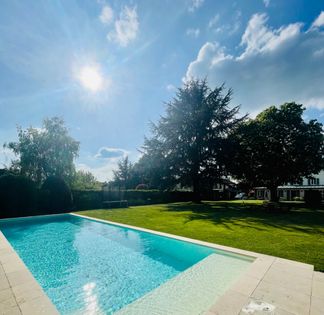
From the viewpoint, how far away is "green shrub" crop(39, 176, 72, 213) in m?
19.8

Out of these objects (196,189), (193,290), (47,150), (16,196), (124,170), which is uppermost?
(47,150)

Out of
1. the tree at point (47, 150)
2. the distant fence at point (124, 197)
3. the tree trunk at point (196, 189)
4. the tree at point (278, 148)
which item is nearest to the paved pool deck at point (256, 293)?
the distant fence at point (124, 197)

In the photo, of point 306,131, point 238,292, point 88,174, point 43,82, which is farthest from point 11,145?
point 306,131

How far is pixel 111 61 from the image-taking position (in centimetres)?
1234

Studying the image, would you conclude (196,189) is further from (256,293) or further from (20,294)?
(20,294)

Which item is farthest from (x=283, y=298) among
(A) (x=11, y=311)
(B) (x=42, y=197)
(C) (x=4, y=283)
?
(B) (x=42, y=197)

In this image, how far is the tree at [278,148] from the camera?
25.7m

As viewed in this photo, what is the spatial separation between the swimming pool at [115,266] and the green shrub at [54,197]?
9655 mm

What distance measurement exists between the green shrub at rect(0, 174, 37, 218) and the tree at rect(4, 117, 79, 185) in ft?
33.1

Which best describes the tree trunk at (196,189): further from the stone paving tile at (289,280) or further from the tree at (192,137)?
the stone paving tile at (289,280)

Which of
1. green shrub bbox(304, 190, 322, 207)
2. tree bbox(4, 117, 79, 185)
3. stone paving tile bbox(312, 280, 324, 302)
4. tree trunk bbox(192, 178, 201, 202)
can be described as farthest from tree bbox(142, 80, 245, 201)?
stone paving tile bbox(312, 280, 324, 302)

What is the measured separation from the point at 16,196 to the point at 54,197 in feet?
9.54

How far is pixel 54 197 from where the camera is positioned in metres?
20.0

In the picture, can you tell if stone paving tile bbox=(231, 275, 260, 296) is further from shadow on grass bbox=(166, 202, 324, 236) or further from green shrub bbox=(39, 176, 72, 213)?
green shrub bbox=(39, 176, 72, 213)
